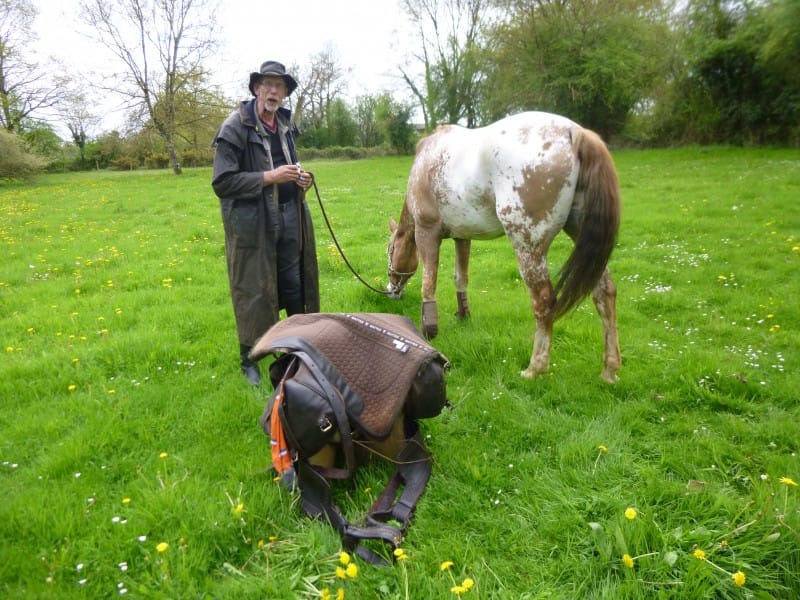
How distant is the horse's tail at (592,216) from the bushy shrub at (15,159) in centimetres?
2773

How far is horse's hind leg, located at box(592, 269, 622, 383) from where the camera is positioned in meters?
3.78

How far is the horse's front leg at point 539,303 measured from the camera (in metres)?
3.71

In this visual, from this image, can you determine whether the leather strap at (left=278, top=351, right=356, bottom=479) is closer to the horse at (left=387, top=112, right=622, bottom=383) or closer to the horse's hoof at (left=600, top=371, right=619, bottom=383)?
the horse at (left=387, top=112, right=622, bottom=383)

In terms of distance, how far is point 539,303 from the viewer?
3.77 meters

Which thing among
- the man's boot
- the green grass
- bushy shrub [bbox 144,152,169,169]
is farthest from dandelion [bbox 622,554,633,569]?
bushy shrub [bbox 144,152,169,169]

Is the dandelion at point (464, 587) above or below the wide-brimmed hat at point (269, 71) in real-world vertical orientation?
below

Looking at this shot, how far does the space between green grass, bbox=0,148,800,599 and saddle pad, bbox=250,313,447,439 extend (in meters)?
0.54

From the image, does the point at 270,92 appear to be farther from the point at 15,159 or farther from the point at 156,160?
the point at 156,160

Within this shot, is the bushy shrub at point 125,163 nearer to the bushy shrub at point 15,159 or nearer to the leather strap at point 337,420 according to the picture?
the bushy shrub at point 15,159

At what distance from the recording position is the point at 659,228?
8789 millimetres

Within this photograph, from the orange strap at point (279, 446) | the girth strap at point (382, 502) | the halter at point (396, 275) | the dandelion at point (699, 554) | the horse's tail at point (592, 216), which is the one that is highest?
the horse's tail at point (592, 216)

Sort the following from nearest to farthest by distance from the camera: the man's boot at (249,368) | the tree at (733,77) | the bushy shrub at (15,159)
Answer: the man's boot at (249,368) → the tree at (733,77) → the bushy shrub at (15,159)

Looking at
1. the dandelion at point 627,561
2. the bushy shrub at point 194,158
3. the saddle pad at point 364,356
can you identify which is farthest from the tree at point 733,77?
the bushy shrub at point 194,158

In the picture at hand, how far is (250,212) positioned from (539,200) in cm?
228
